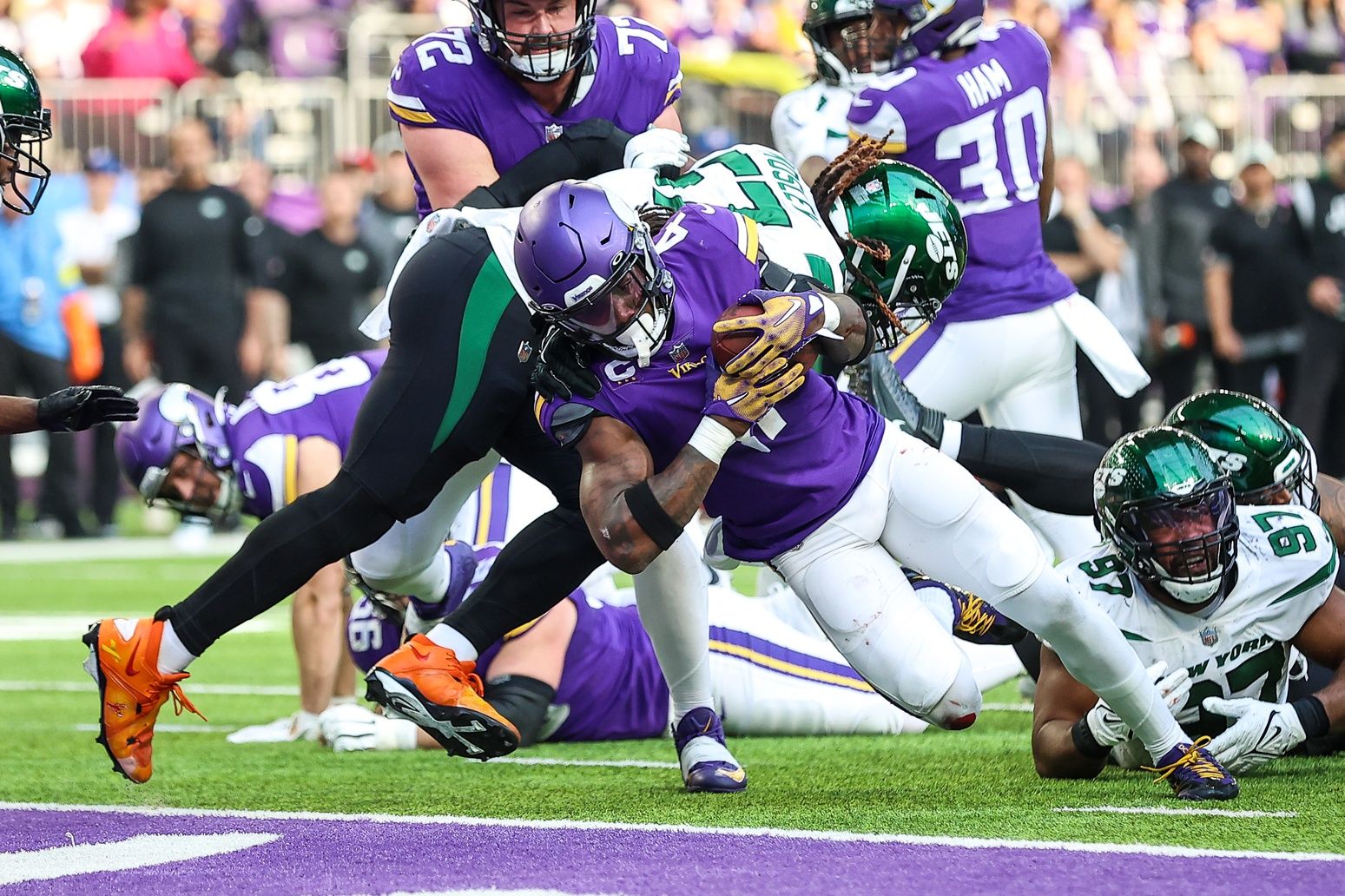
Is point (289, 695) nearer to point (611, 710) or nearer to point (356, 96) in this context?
point (611, 710)

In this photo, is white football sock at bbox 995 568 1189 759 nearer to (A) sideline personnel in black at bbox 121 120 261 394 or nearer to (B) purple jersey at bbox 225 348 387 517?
(B) purple jersey at bbox 225 348 387 517

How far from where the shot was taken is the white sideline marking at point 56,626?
7821 mm

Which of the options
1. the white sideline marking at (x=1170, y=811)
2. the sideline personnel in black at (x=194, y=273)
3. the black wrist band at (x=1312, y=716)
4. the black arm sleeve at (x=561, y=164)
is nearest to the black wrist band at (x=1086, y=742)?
the white sideline marking at (x=1170, y=811)

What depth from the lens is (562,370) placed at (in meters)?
3.72

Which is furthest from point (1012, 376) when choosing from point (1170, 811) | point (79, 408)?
point (79, 408)

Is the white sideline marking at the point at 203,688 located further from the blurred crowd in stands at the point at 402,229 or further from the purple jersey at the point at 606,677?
the blurred crowd in stands at the point at 402,229

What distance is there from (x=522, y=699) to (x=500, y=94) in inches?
55.6

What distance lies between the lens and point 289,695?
20.7ft

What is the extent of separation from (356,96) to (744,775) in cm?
1106

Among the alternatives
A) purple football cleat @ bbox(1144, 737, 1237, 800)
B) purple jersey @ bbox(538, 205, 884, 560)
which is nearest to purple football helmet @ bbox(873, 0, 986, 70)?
purple jersey @ bbox(538, 205, 884, 560)

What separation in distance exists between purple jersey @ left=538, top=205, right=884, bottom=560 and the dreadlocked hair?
0.22 meters

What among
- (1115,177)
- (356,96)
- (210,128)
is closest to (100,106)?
(210,128)

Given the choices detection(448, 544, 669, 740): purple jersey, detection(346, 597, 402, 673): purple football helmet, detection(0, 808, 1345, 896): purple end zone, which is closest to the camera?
detection(0, 808, 1345, 896): purple end zone

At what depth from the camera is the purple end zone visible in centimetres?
303
